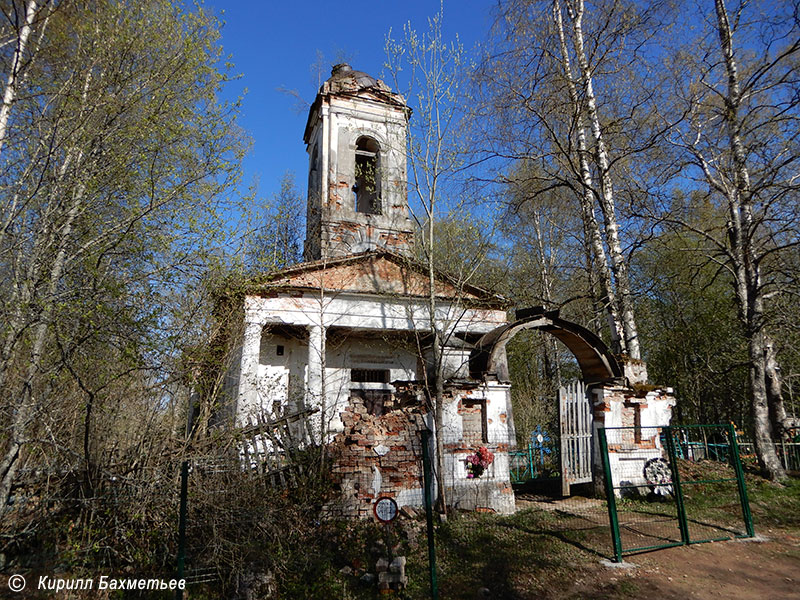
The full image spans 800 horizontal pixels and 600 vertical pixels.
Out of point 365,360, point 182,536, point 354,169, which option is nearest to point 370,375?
point 365,360

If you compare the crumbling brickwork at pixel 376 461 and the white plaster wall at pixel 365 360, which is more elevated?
the white plaster wall at pixel 365 360

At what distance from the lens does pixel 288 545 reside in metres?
6.57

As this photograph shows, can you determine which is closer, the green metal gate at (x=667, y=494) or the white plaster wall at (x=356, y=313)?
the green metal gate at (x=667, y=494)

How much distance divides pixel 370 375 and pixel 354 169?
22.2 ft

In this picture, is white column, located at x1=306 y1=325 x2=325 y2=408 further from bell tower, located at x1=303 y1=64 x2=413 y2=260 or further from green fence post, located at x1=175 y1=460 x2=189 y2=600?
green fence post, located at x1=175 y1=460 x2=189 y2=600

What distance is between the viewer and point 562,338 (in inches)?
421

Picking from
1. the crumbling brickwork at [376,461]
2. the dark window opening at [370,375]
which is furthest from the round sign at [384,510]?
the dark window opening at [370,375]

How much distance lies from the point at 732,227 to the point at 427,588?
32.2 feet

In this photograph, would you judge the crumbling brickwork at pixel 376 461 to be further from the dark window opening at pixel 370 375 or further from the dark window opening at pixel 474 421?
the dark window opening at pixel 370 375

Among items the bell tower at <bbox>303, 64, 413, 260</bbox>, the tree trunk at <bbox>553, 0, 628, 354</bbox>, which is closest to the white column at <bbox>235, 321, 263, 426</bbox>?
the bell tower at <bbox>303, 64, 413, 260</bbox>

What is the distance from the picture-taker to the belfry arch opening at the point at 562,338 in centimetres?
975

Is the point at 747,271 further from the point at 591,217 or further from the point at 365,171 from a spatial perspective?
the point at 365,171

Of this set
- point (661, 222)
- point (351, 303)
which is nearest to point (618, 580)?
point (661, 222)

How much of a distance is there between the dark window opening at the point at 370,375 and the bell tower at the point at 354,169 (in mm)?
3568
